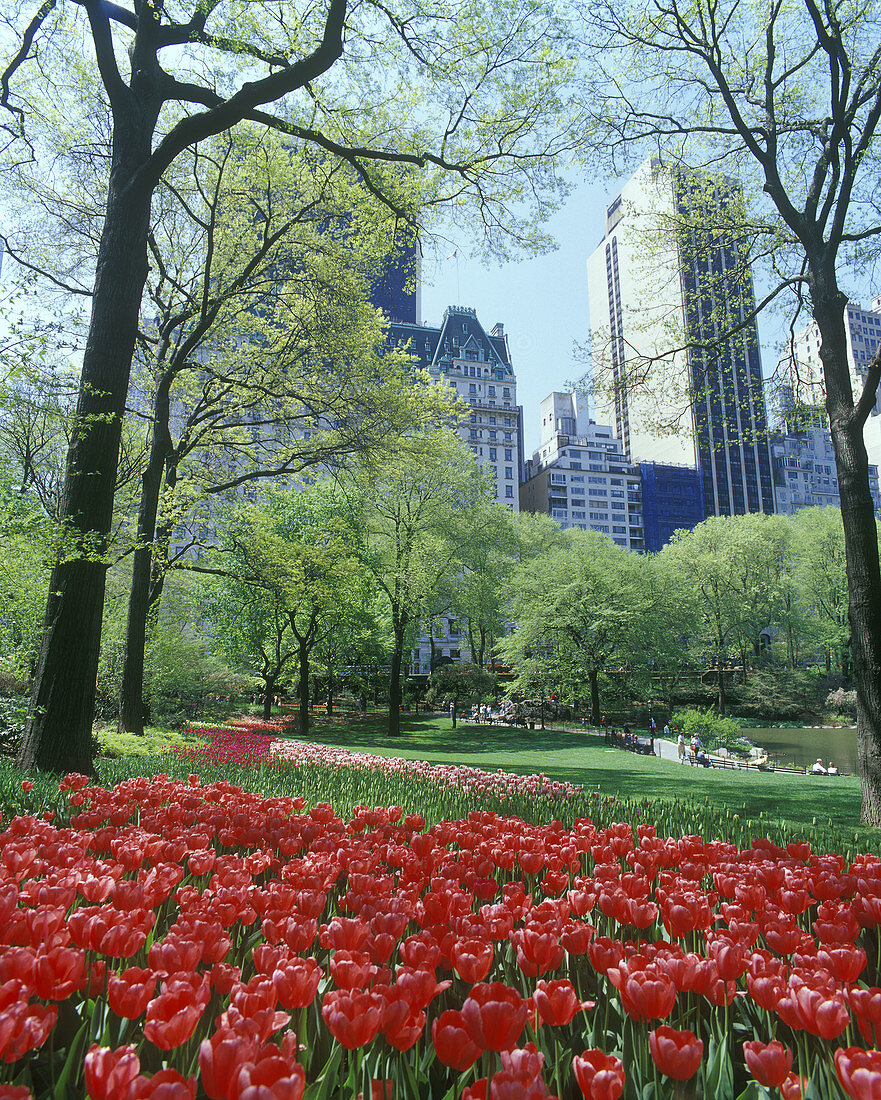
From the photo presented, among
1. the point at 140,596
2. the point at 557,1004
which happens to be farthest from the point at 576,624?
the point at 557,1004

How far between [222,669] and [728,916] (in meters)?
26.2

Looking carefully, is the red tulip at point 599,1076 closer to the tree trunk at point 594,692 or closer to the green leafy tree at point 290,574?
the green leafy tree at point 290,574

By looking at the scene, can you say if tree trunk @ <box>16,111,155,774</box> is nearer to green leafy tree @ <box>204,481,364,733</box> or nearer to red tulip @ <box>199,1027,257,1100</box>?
red tulip @ <box>199,1027,257,1100</box>

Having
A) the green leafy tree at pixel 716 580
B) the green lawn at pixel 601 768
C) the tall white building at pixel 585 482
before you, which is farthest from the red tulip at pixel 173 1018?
the tall white building at pixel 585 482

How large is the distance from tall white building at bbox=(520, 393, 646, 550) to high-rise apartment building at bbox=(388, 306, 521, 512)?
929 centimetres

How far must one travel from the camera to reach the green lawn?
28.4ft

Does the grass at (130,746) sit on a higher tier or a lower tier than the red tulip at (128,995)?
lower

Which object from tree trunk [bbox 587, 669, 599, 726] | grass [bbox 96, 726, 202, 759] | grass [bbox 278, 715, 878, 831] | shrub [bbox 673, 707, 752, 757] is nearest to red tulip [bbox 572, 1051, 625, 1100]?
grass [bbox 278, 715, 878, 831]

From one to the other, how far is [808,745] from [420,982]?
3600cm

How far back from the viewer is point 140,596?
13281 mm

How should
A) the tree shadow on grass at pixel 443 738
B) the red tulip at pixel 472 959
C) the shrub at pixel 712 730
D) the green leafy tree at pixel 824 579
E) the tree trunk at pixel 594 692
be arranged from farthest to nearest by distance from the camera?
the green leafy tree at pixel 824 579, the tree trunk at pixel 594 692, the shrub at pixel 712 730, the tree shadow on grass at pixel 443 738, the red tulip at pixel 472 959

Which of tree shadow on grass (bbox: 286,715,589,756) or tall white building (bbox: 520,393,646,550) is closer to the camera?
tree shadow on grass (bbox: 286,715,589,756)

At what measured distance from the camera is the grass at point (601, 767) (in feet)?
28.1

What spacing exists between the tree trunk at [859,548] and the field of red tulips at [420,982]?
227 inches
